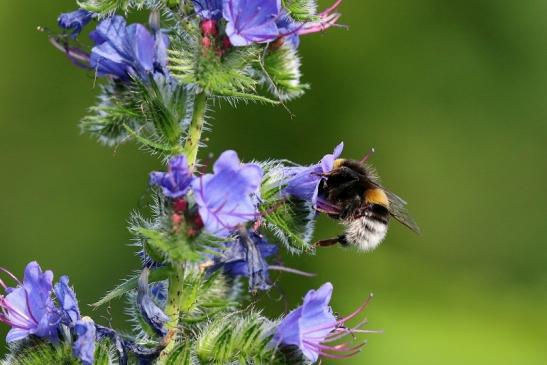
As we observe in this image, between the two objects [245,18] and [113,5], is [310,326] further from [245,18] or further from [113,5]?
[113,5]

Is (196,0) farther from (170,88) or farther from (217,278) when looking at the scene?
(217,278)

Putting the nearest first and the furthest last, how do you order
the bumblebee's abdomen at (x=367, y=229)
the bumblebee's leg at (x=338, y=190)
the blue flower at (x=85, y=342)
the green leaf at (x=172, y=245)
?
the green leaf at (x=172, y=245), the blue flower at (x=85, y=342), the bumblebee's leg at (x=338, y=190), the bumblebee's abdomen at (x=367, y=229)

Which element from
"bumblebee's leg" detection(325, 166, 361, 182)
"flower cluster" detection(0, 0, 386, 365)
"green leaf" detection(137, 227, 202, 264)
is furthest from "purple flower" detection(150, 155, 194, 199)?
"bumblebee's leg" detection(325, 166, 361, 182)

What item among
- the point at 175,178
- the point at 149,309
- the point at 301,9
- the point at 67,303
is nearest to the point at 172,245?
the point at 175,178

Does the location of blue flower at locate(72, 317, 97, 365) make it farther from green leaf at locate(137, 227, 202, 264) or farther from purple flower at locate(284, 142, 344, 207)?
purple flower at locate(284, 142, 344, 207)

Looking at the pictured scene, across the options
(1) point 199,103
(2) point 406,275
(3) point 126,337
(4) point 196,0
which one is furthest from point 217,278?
(2) point 406,275

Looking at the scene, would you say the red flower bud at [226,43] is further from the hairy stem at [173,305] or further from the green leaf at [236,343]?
the green leaf at [236,343]

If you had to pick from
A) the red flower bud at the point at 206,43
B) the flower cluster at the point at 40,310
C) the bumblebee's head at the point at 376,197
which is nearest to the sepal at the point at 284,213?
the red flower bud at the point at 206,43
